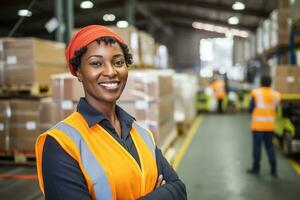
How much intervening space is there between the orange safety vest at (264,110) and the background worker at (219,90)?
33.0ft

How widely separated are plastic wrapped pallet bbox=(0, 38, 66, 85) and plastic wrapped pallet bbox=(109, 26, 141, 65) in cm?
147

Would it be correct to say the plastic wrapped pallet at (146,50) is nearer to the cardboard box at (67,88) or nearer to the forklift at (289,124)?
the cardboard box at (67,88)

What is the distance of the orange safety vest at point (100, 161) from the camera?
5.13 feet

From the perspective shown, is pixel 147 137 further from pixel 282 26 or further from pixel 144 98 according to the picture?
pixel 282 26

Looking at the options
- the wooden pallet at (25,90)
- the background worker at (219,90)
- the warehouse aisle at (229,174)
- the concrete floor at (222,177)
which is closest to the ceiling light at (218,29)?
the background worker at (219,90)

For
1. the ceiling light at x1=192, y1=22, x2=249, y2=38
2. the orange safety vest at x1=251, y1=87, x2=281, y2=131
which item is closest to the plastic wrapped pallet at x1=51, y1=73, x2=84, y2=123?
the orange safety vest at x1=251, y1=87, x2=281, y2=131

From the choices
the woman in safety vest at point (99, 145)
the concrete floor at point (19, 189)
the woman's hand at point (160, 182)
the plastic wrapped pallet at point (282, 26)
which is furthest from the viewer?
the plastic wrapped pallet at point (282, 26)

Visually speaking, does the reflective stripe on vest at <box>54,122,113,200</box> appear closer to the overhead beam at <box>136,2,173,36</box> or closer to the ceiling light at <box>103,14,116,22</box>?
the overhead beam at <box>136,2,173,36</box>

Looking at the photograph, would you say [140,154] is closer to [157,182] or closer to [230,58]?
[157,182]

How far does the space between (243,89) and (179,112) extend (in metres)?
9.54

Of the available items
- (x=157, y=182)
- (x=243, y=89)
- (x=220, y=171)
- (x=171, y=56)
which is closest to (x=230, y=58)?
(x=171, y=56)

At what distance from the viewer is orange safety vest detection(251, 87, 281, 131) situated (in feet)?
21.3

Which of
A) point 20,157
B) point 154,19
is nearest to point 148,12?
point 154,19

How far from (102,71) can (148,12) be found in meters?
19.7
